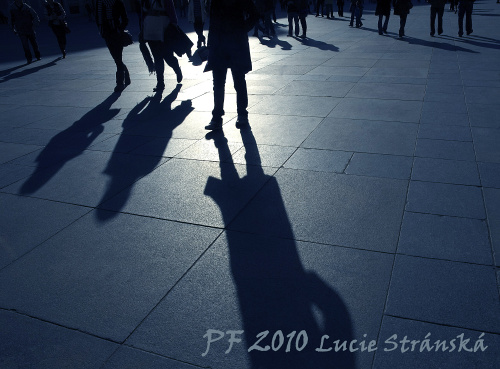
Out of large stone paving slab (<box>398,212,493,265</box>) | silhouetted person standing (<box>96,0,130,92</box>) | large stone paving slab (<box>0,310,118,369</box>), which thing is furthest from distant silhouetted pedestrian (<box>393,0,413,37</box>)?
large stone paving slab (<box>0,310,118,369</box>)

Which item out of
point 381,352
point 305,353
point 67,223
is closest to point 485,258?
point 381,352

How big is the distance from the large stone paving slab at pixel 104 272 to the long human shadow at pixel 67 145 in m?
1.32

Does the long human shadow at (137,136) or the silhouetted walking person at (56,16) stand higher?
the silhouetted walking person at (56,16)

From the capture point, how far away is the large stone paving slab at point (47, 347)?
7.44ft

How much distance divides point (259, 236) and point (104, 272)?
115 cm

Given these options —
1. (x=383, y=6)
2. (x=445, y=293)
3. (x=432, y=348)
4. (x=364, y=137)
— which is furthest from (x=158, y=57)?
(x=383, y=6)

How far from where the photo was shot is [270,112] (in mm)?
6719

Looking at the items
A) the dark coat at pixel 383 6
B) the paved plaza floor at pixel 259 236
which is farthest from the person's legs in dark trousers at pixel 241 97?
the dark coat at pixel 383 6

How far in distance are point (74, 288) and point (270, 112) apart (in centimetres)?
451

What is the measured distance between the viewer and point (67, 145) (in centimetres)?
578

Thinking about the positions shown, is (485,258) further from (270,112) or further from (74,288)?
(270,112)

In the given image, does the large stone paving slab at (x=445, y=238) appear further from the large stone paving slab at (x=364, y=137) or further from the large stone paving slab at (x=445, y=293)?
the large stone paving slab at (x=364, y=137)

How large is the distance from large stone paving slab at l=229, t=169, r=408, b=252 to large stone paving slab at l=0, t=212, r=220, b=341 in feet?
1.78

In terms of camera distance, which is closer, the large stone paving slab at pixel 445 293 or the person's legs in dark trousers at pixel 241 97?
the large stone paving slab at pixel 445 293
